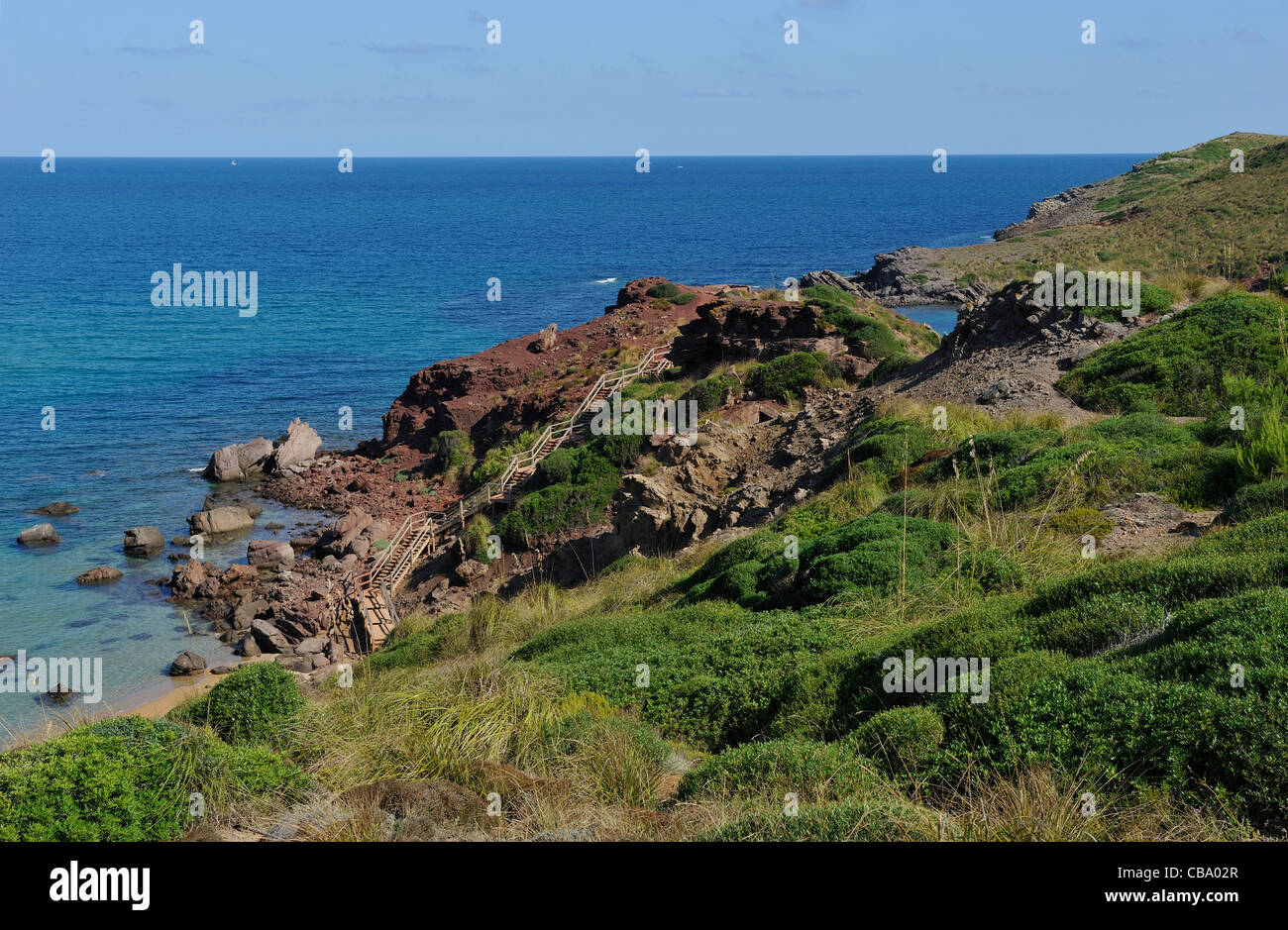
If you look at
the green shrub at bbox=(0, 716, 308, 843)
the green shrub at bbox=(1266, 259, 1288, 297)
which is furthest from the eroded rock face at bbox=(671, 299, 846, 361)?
the green shrub at bbox=(0, 716, 308, 843)

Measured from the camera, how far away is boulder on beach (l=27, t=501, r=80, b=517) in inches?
1351

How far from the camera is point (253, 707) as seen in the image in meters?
8.64

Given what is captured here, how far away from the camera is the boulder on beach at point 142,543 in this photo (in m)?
31.2

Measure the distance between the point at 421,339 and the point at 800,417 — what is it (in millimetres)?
48719

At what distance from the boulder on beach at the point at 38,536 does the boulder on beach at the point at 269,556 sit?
275 inches

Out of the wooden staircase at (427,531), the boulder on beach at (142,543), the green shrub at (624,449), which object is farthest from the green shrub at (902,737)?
the boulder on beach at (142,543)

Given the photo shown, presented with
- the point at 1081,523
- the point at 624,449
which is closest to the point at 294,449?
the point at 624,449

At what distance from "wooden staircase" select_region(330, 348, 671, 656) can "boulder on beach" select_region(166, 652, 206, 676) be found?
3.25 meters

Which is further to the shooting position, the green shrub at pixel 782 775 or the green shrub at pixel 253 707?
the green shrub at pixel 253 707

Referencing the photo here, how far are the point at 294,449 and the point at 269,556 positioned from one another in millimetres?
10780

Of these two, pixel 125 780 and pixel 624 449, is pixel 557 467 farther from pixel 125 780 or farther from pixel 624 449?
pixel 125 780

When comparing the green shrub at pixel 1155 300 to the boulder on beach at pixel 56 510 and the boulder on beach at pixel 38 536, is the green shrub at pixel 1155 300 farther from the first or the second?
the boulder on beach at pixel 56 510
